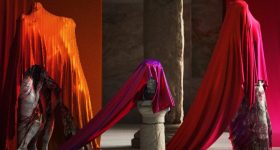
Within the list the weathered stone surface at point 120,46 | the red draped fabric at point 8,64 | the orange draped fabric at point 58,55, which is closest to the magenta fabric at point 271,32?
the orange draped fabric at point 58,55

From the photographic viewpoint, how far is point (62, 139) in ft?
20.9

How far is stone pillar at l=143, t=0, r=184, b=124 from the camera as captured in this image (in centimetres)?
780

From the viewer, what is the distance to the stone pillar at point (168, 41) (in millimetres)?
7797

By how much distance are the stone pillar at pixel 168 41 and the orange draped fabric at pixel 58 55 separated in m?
1.59

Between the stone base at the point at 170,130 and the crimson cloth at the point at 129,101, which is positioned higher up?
the crimson cloth at the point at 129,101

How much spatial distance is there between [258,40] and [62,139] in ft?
7.82

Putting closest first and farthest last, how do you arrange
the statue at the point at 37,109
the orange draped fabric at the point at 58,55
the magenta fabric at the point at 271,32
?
the statue at the point at 37,109, the orange draped fabric at the point at 58,55, the magenta fabric at the point at 271,32

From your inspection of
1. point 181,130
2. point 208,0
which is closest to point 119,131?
point 208,0

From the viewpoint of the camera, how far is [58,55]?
6250 millimetres

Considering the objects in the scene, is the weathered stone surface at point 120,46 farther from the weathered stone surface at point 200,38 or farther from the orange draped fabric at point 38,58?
the orange draped fabric at point 38,58

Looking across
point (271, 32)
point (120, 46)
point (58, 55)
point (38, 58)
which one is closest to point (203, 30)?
point (120, 46)

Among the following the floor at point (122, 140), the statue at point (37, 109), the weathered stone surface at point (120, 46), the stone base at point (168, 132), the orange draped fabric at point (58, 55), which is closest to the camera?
the statue at point (37, 109)

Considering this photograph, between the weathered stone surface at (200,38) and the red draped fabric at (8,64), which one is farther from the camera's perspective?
the weathered stone surface at (200,38)

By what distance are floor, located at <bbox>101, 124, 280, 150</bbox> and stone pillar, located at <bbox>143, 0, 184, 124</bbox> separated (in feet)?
2.41
